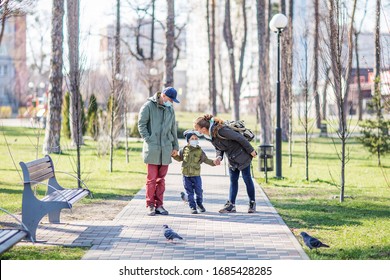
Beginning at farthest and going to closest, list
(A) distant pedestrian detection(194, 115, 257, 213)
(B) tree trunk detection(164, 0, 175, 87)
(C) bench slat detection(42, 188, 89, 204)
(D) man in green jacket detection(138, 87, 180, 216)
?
(B) tree trunk detection(164, 0, 175, 87) → (D) man in green jacket detection(138, 87, 180, 216) → (A) distant pedestrian detection(194, 115, 257, 213) → (C) bench slat detection(42, 188, 89, 204)

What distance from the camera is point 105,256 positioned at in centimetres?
784

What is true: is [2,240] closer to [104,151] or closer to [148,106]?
[148,106]

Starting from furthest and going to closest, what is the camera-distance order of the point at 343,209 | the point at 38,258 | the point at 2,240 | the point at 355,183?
the point at 355,183 < the point at 343,209 < the point at 38,258 < the point at 2,240

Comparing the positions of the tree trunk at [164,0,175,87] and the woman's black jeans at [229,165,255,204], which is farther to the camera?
the tree trunk at [164,0,175,87]

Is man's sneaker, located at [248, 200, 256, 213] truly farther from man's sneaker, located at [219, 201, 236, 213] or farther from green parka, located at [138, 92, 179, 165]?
green parka, located at [138, 92, 179, 165]

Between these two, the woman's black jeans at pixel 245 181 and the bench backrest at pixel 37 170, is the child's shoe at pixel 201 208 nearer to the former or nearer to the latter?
the woman's black jeans at pixel 245 181

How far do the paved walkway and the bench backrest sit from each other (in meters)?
0.68

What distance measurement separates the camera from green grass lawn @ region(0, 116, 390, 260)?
8.41m

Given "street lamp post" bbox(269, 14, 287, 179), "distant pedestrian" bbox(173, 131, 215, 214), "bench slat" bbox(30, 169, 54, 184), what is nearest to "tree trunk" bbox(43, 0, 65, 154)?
"street lamp post" bbox(269, 14, 287, 179)

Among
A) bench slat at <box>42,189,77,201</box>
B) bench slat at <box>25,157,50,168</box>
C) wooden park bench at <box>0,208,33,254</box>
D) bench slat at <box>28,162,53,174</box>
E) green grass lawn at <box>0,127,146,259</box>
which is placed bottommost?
green grass lawn at <box>0,127,146,259</box>

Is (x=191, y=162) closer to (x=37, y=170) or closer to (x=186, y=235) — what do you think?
(x=186, y=235)

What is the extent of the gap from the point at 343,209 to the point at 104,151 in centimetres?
1303

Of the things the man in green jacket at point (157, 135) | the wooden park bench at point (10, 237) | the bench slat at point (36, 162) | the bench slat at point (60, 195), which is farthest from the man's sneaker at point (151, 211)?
the wooden park bench at point (10, 237)

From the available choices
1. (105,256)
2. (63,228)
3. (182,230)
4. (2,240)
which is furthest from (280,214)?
(2,240)
